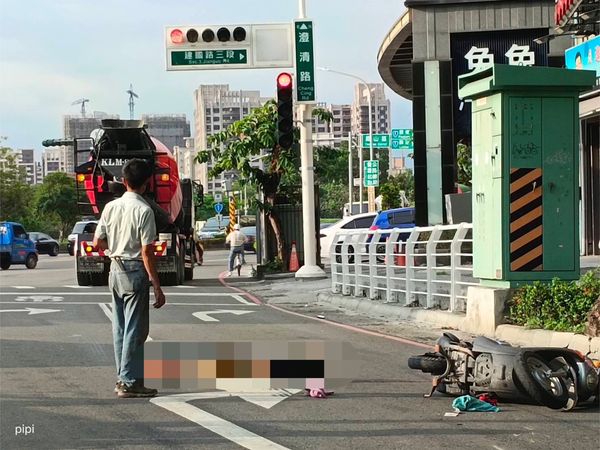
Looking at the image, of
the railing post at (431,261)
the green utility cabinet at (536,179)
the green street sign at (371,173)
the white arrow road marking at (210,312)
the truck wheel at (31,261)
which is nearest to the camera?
the green utility cabinet at (536,179)

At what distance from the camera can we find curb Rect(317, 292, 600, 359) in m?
8.91

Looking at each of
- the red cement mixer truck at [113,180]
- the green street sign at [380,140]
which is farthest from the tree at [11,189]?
the red cement mixer truck at [113,180]

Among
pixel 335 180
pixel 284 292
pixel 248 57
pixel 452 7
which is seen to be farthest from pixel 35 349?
pixel 335 180

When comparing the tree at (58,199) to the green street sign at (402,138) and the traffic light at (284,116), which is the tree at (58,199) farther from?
the traffic light at (284,116)

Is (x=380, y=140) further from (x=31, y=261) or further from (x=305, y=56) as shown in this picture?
(x=305, y=56)

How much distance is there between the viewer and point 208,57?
857 inches

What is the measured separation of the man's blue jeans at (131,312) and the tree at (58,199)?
7133 centimetres

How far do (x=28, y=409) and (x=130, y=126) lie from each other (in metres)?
14.5

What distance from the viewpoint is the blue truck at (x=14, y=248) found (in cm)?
3719

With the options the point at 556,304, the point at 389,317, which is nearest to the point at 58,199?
the point at 389,317

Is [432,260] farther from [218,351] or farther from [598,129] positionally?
[598,129]

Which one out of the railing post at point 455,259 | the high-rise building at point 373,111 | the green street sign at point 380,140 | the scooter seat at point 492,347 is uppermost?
the high-rise building at point 373,111

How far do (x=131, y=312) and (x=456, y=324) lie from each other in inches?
226

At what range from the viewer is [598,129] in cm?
2262
